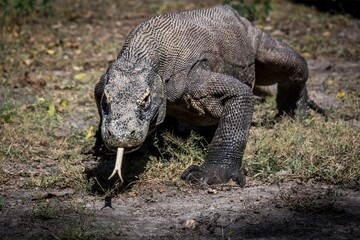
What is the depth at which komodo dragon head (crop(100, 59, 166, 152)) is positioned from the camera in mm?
3641

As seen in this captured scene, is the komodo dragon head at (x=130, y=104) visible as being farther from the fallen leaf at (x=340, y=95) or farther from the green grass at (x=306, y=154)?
the fallen leaf at (x=340, y=95)

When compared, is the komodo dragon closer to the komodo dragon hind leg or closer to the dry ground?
the komodo dragon hind leg

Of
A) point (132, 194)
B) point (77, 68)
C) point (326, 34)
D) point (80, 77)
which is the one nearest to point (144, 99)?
point (132, 194)

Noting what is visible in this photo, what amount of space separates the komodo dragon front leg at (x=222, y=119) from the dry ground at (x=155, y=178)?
0.39ft

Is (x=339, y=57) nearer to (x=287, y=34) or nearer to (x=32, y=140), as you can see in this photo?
(x=287, y=34)

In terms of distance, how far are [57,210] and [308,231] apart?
1419 mm

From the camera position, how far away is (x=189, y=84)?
4.52 m

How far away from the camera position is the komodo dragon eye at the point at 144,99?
385 centimetres

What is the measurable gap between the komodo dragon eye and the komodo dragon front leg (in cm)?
62

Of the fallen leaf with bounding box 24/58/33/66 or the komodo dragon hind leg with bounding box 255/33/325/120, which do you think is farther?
the fallen leaf with bounding box 24/58/33/66

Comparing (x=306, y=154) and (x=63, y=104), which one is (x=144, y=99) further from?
(x=63, y=104)

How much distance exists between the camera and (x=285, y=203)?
3.88 meters

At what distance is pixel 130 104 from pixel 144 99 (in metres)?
0.13

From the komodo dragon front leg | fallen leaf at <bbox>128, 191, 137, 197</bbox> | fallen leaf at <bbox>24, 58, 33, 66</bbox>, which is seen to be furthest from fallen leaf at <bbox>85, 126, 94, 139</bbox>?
fallen leaf at <bbox>24, 58, 33, 66</bbox>
